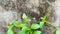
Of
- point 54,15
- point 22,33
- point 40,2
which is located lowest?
point 22,33

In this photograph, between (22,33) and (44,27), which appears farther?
(44,27)

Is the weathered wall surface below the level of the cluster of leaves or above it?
above

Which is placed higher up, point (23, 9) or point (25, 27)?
point (23, 9)

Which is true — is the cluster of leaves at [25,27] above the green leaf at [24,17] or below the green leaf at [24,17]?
below

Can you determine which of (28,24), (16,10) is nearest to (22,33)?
(28,24)

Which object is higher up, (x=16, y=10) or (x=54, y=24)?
(x=16, y=10)

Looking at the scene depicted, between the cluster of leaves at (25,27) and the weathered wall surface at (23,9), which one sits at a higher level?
the weathered wall surface at (23,9)

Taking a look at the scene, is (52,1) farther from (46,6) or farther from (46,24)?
(46,24)

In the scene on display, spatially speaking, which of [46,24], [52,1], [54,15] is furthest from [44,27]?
[52,1]

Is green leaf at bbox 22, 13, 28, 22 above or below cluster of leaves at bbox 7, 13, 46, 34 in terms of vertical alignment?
above
